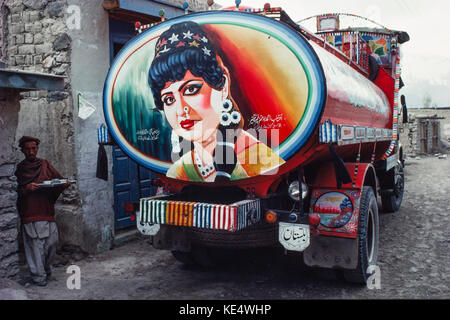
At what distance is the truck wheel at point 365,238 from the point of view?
3943mm

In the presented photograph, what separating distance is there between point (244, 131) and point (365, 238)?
1608 mm

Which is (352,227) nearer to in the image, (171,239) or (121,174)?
(171,239)

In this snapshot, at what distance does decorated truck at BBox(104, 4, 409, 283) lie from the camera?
3301 millimetres

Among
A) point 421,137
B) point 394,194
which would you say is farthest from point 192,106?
point 421,137

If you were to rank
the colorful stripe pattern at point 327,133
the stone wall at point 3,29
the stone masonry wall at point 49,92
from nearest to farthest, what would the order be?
1. the colorful stripe pattern at point 327,133
2. the stone masonry wall at point 49,92
3. the stone wall at point 3,29

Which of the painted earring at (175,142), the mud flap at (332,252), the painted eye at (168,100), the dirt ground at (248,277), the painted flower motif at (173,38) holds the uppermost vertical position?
the painted flower motif at (173,38)

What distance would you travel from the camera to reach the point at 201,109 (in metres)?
3.54

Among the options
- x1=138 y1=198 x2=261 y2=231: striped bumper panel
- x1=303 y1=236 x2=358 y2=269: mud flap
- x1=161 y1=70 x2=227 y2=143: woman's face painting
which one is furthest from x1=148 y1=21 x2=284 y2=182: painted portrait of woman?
x1=303 y1=236 x2=358 y2=269: mud flap

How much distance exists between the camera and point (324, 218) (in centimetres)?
384

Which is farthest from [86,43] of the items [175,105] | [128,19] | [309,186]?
[309,186]

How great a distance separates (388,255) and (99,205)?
3684mm

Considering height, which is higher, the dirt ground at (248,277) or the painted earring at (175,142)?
the painted earring at (175,142)

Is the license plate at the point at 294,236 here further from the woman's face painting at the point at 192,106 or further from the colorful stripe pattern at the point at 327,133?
the woman's face painting at the point at 192,106

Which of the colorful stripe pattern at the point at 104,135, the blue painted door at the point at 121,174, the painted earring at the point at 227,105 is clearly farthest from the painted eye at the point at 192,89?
the blue painted door at the point at 121,174
